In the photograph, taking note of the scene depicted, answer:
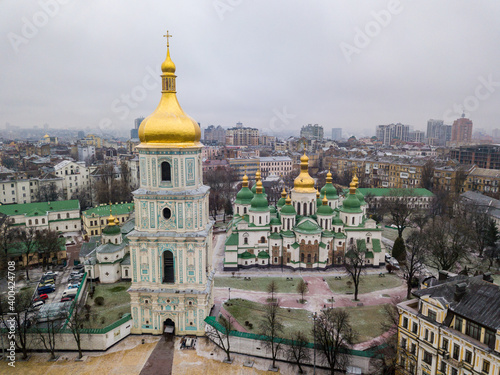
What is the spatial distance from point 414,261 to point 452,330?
54.0 feet

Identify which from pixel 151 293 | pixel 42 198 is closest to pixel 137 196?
pixel 151 293

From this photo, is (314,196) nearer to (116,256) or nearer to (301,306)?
(301,306)

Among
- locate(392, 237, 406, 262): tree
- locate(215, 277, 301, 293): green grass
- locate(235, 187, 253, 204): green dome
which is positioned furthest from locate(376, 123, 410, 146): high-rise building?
locate(215, 277, 301, 293): green grass

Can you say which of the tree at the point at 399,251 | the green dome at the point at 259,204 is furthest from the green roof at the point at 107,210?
the tree at the point at 399,251

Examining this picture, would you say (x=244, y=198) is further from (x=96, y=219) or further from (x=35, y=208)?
(x=35, y=208)

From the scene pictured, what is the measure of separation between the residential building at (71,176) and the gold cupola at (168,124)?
147 feet

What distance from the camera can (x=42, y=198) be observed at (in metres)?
54.7

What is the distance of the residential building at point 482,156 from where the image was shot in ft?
240

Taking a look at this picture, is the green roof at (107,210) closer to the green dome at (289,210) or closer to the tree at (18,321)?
the green dome at (289,210)

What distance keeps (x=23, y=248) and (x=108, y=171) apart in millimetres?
34080

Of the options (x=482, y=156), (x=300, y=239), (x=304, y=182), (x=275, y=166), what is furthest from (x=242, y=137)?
(x=300, y=239)

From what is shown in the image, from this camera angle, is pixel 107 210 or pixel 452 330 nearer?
pixel 452 330

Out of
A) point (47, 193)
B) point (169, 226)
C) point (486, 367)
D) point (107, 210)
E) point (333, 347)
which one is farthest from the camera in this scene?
point (47, 193)

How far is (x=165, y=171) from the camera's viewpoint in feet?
66.1
